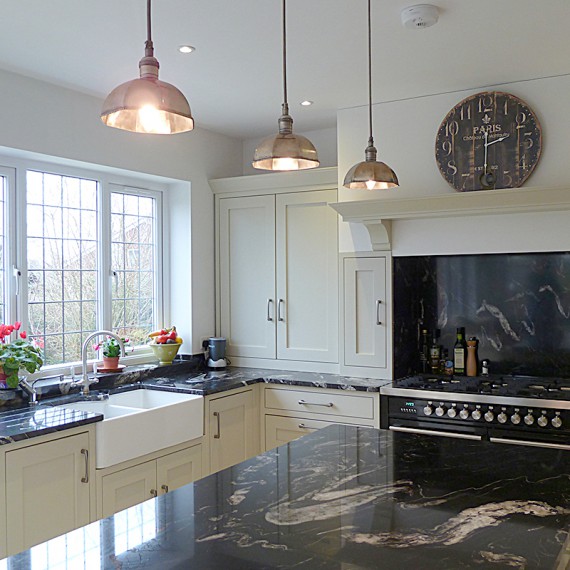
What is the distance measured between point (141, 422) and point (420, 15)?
2229 mm

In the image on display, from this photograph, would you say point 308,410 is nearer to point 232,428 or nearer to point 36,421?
point 232,428

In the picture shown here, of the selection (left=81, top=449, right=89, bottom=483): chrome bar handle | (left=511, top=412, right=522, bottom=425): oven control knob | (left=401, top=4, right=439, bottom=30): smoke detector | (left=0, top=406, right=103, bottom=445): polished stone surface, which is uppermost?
(left=401, top=4, right=439, bottom=30): smoke detector

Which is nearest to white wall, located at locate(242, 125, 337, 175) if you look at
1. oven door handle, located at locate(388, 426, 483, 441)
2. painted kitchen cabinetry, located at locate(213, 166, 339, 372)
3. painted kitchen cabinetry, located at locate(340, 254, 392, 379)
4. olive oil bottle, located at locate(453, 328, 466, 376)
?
painted kitchen cabinetry, located at locate(213, 166, 339, 372)

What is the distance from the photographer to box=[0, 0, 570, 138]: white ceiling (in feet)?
8.52

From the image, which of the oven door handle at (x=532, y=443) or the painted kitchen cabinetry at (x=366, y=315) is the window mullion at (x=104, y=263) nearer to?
the painted kitchen cabinetry at (x=366, y=315)

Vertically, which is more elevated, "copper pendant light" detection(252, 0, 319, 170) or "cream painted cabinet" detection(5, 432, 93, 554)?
"copper pendant light" detection(252, 0, 319, 170)

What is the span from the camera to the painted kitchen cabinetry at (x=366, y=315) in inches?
→ 156

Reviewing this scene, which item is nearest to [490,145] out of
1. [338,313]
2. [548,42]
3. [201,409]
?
[548,42]

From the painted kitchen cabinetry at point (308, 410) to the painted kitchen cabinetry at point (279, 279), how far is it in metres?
0.38

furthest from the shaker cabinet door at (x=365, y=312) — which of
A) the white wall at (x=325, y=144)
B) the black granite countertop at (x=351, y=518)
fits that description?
the black granite countertop at (x=351, y=518)

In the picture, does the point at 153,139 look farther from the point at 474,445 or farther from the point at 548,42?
the point at 474,445

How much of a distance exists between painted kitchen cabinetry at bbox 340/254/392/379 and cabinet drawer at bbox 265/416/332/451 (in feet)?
1.34

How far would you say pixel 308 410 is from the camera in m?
3.96

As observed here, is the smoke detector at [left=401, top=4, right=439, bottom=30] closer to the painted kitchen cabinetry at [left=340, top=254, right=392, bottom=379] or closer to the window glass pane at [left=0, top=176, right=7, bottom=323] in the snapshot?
the painted kitchen cabinetry at [left=340, top=254, right=392, bottom=379]
